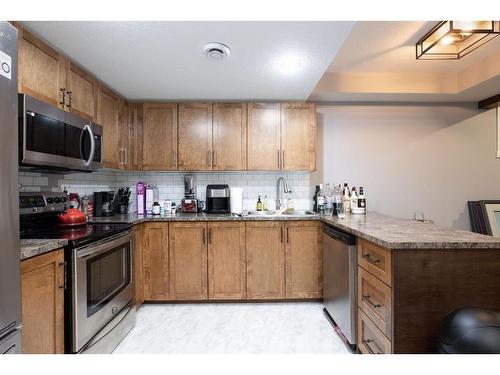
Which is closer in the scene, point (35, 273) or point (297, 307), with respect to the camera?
point (35, 273)

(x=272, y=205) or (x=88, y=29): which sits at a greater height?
(x=88, y=29)

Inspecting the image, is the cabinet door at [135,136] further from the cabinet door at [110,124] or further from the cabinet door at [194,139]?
the cabinet door at [194,139]

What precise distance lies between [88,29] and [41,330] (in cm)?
171

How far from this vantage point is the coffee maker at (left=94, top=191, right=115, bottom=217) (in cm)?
267

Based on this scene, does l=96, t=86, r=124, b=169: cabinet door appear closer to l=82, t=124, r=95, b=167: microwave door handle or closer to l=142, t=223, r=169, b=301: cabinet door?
l=82, t=124, r=95, b=167: microwave door handle

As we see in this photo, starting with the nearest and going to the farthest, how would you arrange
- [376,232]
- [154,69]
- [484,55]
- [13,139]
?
[13,139], [376,232], [154,69], [484,55]

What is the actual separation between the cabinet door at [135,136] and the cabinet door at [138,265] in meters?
0.76

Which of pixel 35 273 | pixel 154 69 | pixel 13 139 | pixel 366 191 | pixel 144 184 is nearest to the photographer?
pixel 13 139

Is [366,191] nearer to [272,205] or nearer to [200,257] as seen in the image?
[272,205]

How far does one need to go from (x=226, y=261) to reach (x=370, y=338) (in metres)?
1.44

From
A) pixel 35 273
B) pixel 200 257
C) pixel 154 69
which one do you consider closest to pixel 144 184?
pixel 200 257

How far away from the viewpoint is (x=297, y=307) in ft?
8.38

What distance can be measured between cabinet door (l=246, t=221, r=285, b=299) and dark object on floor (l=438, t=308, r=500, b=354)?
1.62 m

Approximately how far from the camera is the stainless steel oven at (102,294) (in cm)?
148
